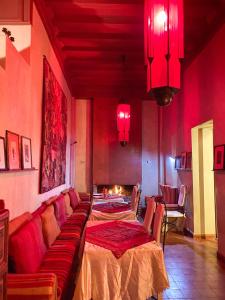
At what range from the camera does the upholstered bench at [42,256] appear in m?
2.10


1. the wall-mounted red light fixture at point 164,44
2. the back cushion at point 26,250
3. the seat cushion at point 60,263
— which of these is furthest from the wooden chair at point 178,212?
the wall-mounted red light fixture at point 164,44

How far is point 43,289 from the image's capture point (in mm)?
2076

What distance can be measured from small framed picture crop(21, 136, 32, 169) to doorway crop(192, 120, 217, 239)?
3738 mm

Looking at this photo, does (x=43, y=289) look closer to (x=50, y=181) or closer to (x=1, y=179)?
(x=1, y=179)

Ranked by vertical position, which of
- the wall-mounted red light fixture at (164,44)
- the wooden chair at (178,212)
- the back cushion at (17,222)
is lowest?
the wooden chair at (178,212)

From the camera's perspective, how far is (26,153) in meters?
3.63

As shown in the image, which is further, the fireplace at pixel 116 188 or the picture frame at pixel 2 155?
the fireplace at pixel 116 188

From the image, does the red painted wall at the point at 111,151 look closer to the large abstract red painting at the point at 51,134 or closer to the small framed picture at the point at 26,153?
the large abstract red painting at the point at 51,134

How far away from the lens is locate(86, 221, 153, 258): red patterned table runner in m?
2.69

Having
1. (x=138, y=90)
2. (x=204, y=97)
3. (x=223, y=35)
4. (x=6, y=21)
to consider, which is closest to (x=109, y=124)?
(x=138, y=90)

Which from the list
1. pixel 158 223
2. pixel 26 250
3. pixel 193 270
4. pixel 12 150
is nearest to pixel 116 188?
pixel 193 270

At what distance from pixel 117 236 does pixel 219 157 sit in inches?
102

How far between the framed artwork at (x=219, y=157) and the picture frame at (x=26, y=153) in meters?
2.97

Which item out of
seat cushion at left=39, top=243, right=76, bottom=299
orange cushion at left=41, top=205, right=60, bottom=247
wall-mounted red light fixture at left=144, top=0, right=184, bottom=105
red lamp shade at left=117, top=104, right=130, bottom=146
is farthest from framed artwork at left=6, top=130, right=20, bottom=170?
red lamp shade at left=117, top=104, right=130, bottom=146
